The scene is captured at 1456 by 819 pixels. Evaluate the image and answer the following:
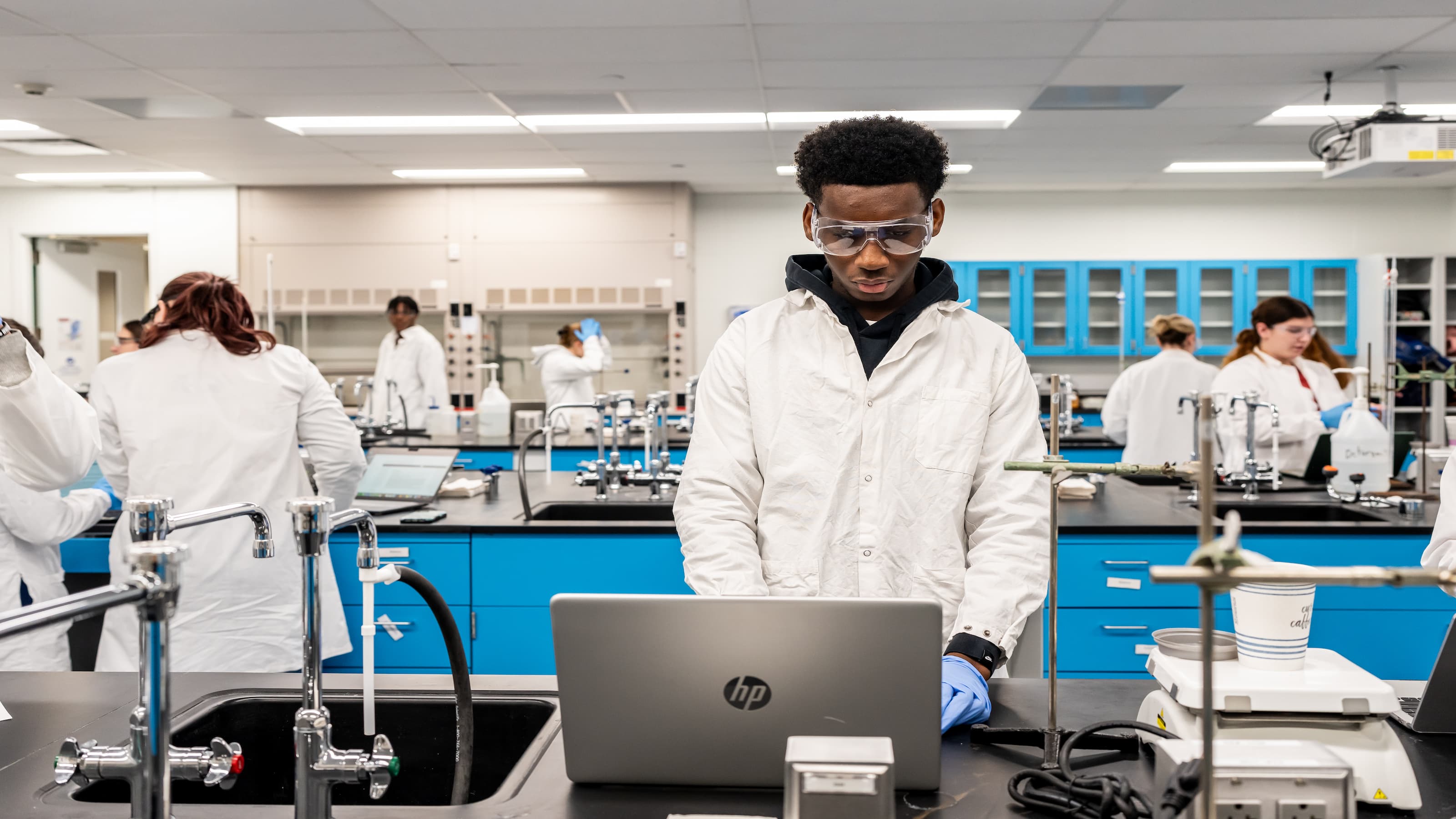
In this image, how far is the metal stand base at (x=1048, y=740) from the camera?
105cm

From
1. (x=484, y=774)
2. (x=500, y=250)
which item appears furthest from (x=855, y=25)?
(x=500, y=250)

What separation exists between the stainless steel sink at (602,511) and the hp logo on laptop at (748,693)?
87.7 inches

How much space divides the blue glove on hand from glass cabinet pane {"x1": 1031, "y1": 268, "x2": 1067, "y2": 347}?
679cm

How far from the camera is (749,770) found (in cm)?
96

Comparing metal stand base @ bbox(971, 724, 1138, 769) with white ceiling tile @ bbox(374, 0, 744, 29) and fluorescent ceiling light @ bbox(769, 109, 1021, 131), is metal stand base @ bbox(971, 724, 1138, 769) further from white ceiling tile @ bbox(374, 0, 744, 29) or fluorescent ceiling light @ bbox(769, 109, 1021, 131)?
fluorescent ceiling light @ bbox(769, 109, 1021, 131)

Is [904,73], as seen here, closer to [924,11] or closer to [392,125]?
[924,11]

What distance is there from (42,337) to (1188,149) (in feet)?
25.7

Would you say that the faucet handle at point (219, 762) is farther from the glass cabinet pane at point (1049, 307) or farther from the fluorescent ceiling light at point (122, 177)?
the glass cabinet pane at point (1049, 307)

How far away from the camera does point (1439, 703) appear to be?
3.72 ft

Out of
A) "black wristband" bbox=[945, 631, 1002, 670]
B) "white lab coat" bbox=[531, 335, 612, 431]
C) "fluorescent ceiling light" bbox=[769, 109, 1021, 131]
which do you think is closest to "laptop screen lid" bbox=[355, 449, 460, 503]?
"black wristband" bbox=[945, 631, 1002, 670]

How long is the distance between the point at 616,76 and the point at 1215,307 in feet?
16.7

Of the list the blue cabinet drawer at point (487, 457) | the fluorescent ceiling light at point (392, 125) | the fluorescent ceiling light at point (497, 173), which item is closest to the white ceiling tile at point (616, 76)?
the fluorescent ceiling light at point (392, 125)

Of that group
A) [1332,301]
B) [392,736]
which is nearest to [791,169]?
[1332,301]

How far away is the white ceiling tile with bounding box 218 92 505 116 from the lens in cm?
482
